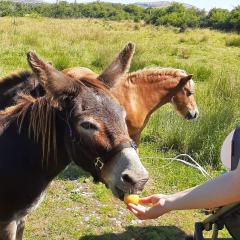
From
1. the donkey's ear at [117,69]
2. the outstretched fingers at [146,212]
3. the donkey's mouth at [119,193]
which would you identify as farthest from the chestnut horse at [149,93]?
the outstretched fingers at [146,212]

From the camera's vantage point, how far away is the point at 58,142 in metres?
2.83

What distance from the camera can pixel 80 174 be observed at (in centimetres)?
570

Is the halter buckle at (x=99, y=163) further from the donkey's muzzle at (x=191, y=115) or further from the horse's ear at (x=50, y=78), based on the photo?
the donkey's muzzle at (x=191, y=115)

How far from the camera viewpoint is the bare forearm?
5.80 ft

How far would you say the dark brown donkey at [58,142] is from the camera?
2471 millimetres

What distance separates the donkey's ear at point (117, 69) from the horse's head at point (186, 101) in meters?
3.26

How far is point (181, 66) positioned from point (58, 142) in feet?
37.3

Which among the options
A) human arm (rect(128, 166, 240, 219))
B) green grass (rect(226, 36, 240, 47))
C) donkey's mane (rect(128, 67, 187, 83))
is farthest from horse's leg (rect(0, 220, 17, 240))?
green grass (rect(226, 36, 240, 47))

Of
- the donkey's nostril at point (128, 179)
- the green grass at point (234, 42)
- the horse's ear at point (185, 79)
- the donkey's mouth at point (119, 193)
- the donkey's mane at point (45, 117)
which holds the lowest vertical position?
the green grass at point (234, 42)

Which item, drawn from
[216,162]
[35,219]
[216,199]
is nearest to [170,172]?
[216,162]

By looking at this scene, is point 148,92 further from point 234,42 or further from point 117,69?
point 234,42

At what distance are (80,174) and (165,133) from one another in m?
1.87

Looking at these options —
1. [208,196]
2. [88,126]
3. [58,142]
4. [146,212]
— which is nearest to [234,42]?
[58,142]

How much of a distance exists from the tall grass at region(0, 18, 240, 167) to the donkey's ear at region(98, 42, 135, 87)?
349 centimetres
